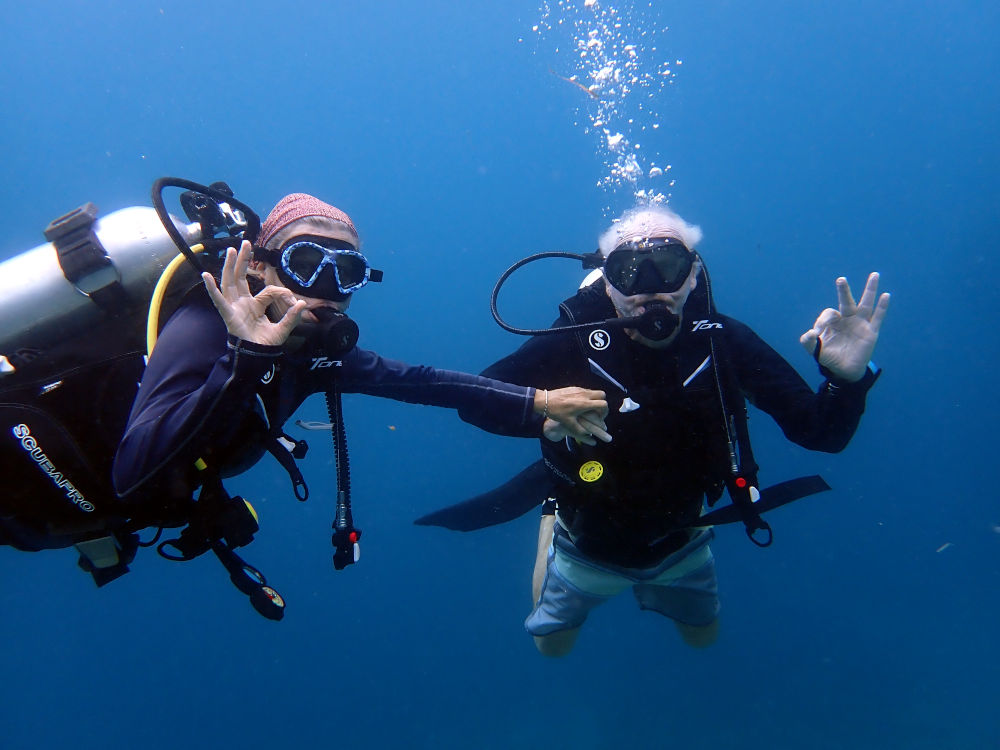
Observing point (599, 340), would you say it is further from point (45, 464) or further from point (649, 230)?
point (45, 464)

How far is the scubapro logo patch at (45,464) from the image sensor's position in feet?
7.31

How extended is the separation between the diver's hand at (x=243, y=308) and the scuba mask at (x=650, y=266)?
1.83 meters

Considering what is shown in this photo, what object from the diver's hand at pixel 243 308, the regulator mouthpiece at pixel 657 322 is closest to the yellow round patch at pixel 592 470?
the regulator mouthpiece at pixel 657 322

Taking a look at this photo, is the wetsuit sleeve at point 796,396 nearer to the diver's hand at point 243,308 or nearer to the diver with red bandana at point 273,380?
the diver with red bandana at point 273,380

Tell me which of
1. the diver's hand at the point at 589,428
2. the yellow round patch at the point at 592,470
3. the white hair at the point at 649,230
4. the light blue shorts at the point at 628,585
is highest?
the white hair at the point at 649,230

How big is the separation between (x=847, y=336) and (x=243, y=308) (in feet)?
9.93

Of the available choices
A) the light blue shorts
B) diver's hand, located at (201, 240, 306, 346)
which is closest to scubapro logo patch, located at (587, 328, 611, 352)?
the light blue shorts

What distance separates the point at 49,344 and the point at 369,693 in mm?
15293

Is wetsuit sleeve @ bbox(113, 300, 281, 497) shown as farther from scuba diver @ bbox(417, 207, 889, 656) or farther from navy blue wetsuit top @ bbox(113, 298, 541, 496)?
scuba diver @ bbox(417, 207, 889, 656)

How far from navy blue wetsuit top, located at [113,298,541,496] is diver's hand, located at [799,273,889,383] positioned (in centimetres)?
162

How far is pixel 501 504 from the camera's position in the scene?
4.76m

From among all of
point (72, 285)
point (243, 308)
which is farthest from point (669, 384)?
point (72, 285)

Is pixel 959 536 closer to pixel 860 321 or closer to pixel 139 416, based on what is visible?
pixel 860 321

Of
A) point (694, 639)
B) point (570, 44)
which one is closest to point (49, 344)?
point (694, 639)
